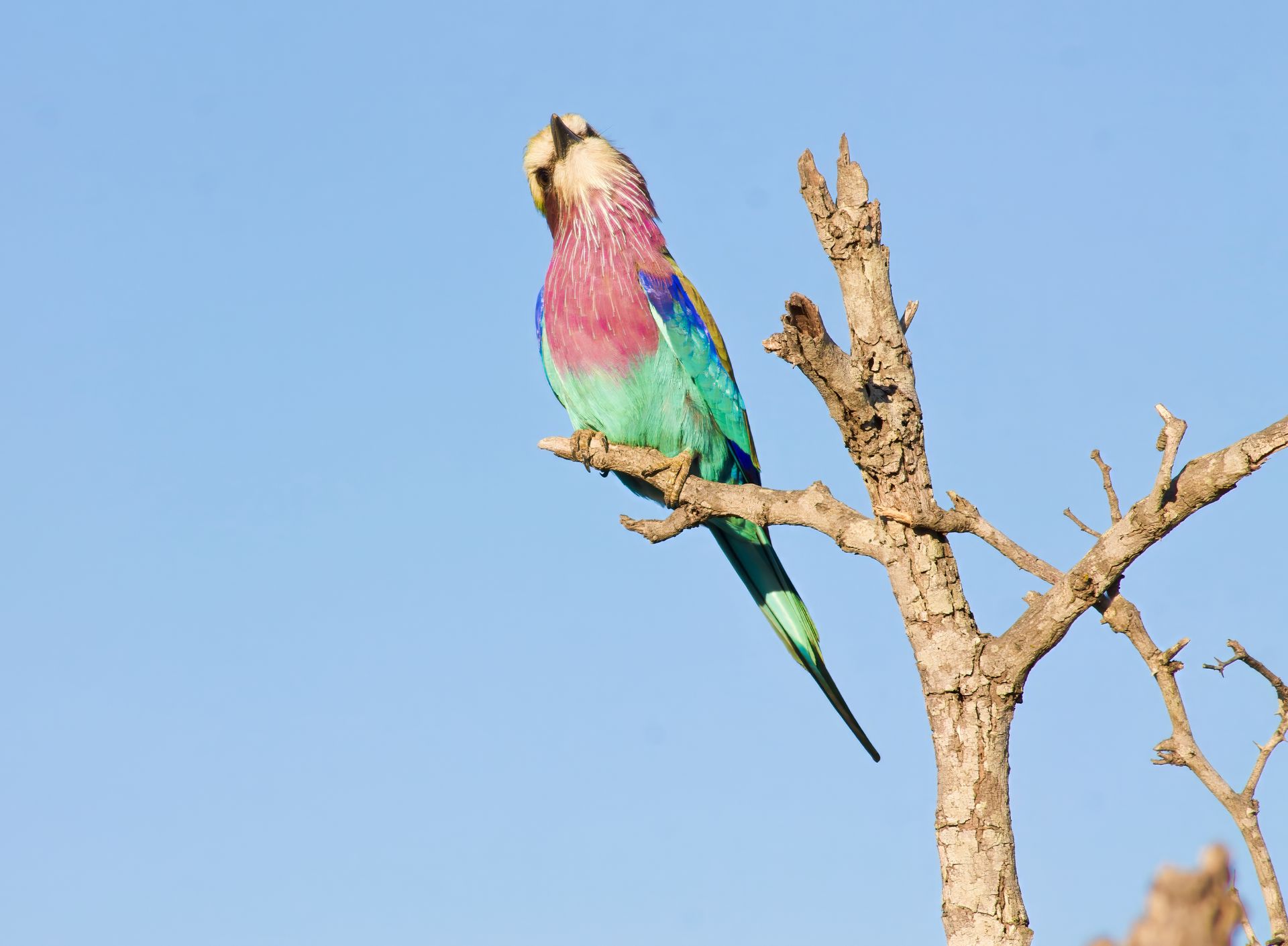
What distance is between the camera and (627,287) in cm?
554

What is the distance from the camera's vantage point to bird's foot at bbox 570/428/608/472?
531cm

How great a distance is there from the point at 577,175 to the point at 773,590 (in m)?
2.19

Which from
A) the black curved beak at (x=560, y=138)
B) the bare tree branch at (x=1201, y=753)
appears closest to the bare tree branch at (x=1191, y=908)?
the bare tree branch at (x=1201, y=753)

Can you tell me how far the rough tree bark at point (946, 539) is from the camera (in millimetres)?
3549

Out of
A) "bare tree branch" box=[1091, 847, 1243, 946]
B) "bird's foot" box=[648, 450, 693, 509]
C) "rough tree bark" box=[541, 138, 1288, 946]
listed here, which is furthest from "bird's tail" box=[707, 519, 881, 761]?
"bare tree branch" box=[1091, 847, 1243, 946]

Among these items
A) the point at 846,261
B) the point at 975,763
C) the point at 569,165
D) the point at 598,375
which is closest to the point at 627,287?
the point at 598,375

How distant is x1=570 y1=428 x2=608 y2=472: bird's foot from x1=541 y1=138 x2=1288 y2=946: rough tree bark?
126 cm

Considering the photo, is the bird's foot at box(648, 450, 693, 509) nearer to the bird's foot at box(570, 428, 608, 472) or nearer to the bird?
the bird

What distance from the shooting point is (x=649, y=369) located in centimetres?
545

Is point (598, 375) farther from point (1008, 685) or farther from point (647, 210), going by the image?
point (1008, 685)

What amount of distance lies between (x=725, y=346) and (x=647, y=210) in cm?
79

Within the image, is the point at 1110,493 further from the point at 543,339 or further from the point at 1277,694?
the point at 543,339

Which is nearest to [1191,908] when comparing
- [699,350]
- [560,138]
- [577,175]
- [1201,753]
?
[1201,753]

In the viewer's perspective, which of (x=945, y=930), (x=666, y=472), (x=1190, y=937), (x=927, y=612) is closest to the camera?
(x=1190, y=937)
